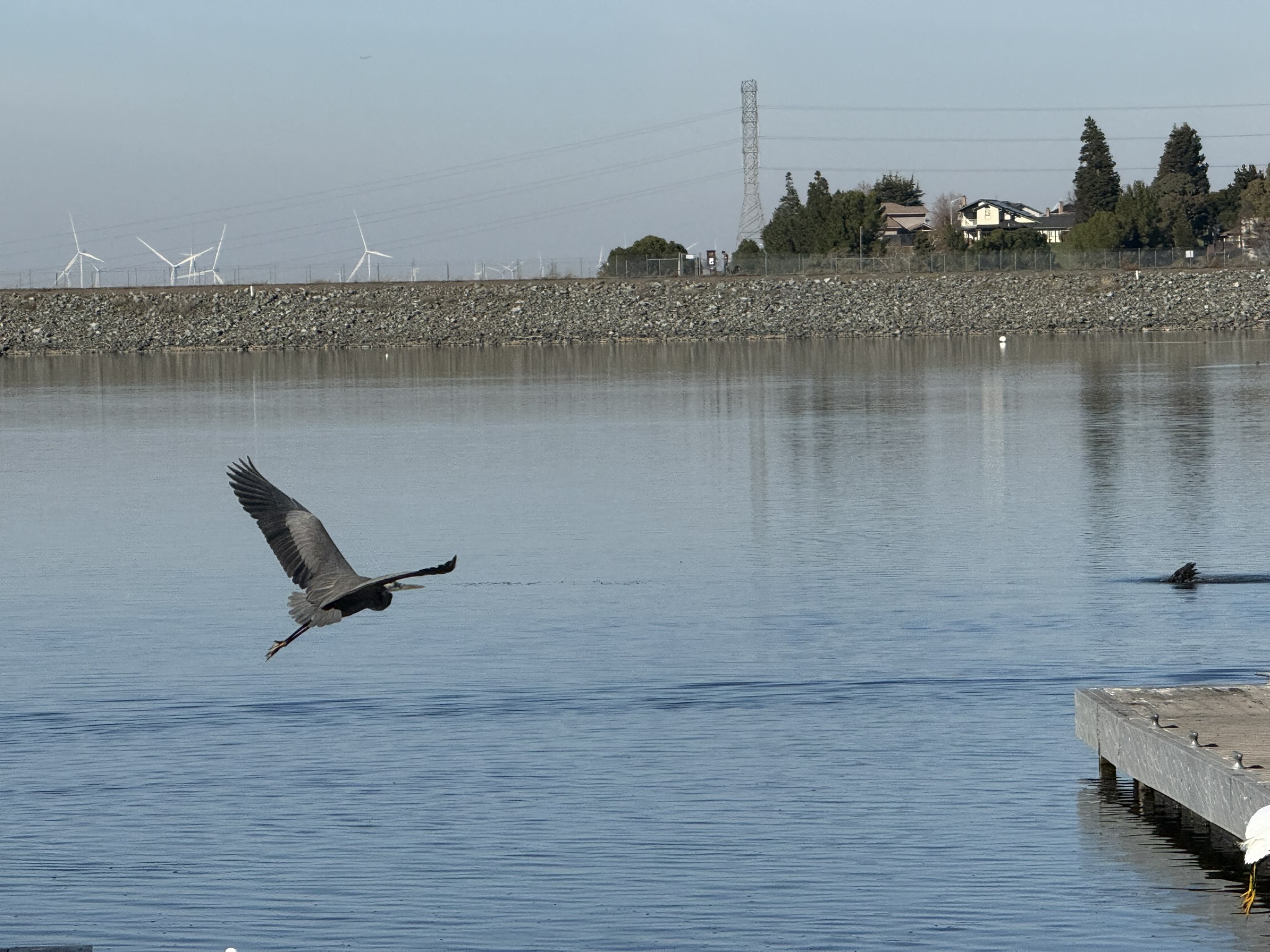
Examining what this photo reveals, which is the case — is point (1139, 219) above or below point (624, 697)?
above

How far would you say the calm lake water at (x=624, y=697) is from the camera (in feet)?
55.8

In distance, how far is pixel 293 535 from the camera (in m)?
15.4

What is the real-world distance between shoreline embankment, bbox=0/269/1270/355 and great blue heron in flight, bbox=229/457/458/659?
141m

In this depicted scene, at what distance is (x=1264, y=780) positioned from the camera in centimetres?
1593

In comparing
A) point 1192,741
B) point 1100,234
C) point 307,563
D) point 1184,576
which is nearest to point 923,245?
point 1100,234

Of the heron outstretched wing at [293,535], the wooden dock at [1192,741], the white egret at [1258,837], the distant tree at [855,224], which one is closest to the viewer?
the white egret at [1258,837]

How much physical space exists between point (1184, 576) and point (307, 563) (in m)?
21.3

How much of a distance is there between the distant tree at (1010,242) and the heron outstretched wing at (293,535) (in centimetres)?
16962

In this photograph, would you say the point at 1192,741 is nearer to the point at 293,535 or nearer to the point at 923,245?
the point at 293,535

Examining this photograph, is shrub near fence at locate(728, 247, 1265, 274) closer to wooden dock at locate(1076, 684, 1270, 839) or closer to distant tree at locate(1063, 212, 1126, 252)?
distant tree at locate(1063, 212, 1126, 252)

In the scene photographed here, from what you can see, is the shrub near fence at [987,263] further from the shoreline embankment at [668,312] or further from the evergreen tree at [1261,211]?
the evergreen tree at [1261,211]

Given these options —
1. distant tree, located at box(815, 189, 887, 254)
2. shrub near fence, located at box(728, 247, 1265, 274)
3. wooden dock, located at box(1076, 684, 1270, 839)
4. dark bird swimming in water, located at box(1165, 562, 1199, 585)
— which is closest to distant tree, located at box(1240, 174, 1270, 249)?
shrub near fence, located at box(728, 247, 1265, 274)

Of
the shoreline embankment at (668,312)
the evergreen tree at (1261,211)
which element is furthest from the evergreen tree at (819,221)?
the evergreen tree at (1261,211)

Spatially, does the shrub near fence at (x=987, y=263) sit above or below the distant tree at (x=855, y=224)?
below
